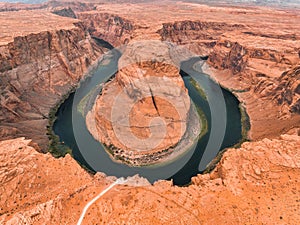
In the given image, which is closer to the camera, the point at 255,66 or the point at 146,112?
the point at 146,112

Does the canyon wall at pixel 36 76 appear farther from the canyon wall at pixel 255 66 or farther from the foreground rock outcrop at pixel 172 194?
the canyon wall at pixel 255 66

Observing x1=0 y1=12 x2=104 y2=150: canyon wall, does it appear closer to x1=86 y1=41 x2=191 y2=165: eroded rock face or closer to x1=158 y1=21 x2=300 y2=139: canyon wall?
x1=86 y1=41 x2=191 y2=165: eroded rock face

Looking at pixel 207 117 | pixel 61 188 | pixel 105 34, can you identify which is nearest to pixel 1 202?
pixel 61 188

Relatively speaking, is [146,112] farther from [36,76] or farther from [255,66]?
[255,66]

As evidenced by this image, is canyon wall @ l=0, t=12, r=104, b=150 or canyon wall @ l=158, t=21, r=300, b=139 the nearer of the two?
canyon wall @ l=0, t=12, r=104, b=150

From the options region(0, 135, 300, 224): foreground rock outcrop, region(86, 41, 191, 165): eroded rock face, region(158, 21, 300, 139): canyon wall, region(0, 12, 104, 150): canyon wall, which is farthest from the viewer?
region(158, 21, 300, 139): canyon wall

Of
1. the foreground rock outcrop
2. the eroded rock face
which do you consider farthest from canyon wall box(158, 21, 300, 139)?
the foreground rock outcrop

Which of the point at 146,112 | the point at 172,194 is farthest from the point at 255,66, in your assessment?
the point at 172,194
